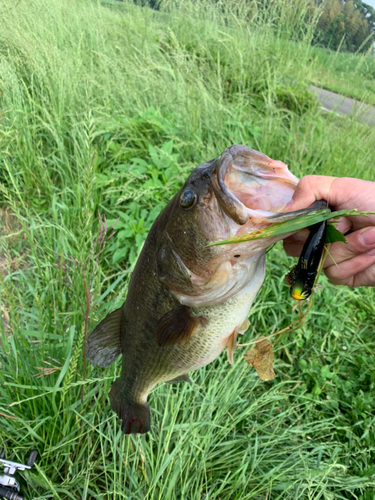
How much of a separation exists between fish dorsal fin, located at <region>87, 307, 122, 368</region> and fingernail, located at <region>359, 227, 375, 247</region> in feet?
3.36

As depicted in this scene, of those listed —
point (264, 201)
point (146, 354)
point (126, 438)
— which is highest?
point (264, 201)

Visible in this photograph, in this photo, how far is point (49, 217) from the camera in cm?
317

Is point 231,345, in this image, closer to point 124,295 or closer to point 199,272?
point 199,272

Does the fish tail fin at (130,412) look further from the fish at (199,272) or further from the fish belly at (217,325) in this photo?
the fish belly at (217,325)

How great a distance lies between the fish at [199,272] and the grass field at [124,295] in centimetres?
24

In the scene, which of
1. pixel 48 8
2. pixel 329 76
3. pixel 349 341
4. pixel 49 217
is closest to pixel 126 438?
pixel 349 341

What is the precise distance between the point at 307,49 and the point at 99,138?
9.31ft

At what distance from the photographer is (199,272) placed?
Answer: 3.55 feet

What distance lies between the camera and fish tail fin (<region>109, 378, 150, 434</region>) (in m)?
1.44

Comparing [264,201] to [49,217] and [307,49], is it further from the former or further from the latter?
[307,49]

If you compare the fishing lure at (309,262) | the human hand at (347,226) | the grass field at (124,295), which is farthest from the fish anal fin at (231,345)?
the grass field at (124,295)

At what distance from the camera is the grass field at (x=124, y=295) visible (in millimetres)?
1653

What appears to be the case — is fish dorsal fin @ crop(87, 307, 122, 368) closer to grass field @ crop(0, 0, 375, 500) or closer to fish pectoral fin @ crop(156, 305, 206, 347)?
grass field @ crop(0, 0, 375, 500)

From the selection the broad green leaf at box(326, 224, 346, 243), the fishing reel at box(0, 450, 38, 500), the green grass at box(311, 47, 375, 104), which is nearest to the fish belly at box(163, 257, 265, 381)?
the broad green leaf at box(326, 224, 346, 243)
